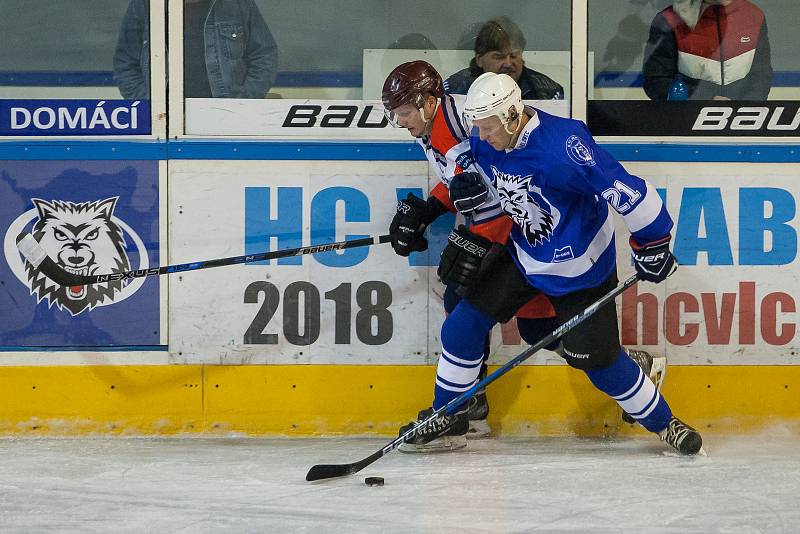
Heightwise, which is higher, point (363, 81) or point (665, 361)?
point (363, 81)

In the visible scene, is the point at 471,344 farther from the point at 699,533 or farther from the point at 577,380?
the point at 699,533

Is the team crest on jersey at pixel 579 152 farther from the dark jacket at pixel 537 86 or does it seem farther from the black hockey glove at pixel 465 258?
the dark jacket at pixel 537 86

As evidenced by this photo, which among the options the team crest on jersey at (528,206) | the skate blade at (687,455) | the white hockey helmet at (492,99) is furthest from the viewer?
the skate blade at (687,455)

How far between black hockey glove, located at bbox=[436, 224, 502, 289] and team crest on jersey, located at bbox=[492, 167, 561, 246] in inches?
6.4

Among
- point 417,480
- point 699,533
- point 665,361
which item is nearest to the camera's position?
point 699,533

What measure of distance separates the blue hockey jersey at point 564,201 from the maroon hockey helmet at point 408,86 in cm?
22

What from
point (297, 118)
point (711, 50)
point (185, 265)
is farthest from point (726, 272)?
point (185, 265)

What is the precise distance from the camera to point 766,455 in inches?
144

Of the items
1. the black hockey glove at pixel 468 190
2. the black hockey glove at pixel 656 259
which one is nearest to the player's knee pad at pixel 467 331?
the black hockey glove at pixel 468 190

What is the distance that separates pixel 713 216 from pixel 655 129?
0.39 metres

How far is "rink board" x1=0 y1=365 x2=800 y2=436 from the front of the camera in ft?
12.9

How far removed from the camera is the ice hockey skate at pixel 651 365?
3.81m

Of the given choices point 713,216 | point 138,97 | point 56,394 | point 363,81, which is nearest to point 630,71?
point 713,216

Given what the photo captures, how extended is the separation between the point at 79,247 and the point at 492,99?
169 cm
